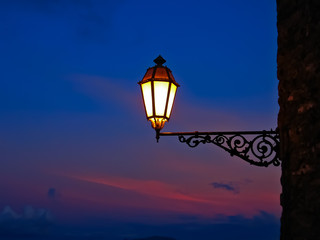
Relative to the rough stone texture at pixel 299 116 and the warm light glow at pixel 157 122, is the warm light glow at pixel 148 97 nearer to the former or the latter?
the warm light glow at pixel 157 122

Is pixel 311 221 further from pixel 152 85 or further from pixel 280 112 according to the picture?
pixel 152 85

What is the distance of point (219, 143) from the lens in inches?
210

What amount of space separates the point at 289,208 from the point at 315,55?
4.08 ft

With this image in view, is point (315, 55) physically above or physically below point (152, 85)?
below

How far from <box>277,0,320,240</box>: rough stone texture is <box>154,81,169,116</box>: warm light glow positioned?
2.03 m

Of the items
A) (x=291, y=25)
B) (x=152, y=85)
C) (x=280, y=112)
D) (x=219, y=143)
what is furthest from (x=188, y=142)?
(x=291, y=25)

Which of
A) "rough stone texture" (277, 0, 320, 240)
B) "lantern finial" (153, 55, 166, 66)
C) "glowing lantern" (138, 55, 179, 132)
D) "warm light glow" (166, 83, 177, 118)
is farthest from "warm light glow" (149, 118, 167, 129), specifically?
"rough stone texture" (277, 0, 320, 240)

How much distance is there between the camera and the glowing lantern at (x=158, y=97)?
18.6 feet

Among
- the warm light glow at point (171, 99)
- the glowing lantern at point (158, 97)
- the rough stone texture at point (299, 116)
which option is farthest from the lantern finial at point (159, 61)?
the rough stone texture at point (299, 116)

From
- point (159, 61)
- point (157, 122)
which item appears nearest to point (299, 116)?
point (157, 122)

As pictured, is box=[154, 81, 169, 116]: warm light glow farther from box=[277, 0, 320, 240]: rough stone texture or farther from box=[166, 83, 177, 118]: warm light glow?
box=[277, 0, 320, 240]: rough stone texture

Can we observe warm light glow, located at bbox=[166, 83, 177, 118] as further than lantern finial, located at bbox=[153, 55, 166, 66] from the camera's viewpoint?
No

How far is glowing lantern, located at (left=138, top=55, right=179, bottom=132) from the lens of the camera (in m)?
5.66

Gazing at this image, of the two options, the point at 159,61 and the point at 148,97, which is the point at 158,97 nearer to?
the point at 148,97
